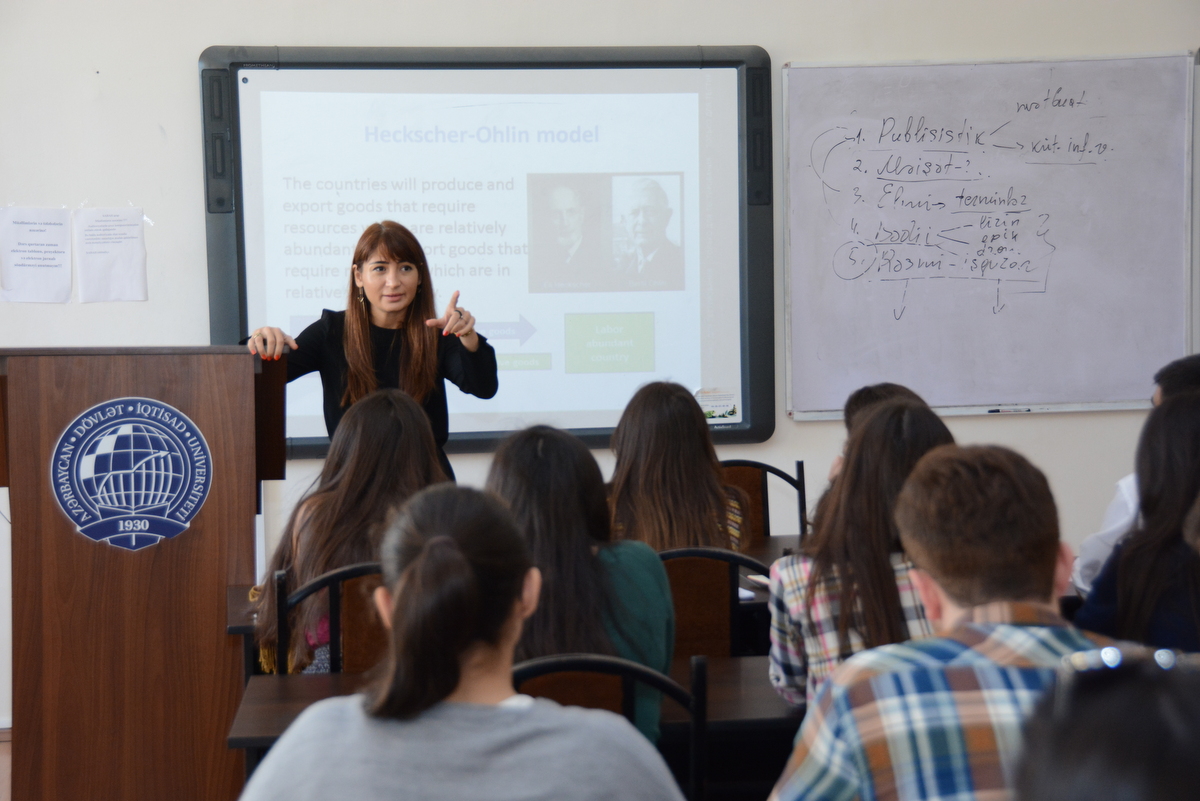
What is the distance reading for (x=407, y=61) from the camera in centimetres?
371

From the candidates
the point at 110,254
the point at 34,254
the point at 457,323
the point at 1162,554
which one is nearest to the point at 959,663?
the point at 1162,554

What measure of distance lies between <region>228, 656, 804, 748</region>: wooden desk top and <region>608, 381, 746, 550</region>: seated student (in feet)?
1.55

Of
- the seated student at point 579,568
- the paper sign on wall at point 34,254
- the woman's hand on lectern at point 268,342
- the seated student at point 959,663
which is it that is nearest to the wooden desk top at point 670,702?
the seated student at point 579,568

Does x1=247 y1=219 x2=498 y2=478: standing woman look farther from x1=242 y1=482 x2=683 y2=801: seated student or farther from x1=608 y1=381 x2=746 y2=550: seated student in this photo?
x1=242 y1=482 x2=683 y2=801: seated student

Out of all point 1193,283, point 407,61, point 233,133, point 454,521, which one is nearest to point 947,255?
point 1193,283

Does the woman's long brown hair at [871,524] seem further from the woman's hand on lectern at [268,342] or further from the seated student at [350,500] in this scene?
the woman's hand on lectern at [268,342]

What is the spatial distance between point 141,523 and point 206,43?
2.30 m

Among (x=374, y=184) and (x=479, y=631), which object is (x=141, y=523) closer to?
(x=479, y=631)

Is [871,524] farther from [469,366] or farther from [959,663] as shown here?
[469,366]

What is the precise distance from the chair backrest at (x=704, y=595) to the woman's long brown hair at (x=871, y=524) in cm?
23

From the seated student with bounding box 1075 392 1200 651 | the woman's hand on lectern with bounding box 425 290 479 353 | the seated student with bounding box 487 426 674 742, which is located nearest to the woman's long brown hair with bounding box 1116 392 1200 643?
the seated student with bounding box 1075 392 1200 651

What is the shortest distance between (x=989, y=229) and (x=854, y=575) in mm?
2898

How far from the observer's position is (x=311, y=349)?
2844mm

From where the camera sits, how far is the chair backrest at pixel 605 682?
3.90ft
